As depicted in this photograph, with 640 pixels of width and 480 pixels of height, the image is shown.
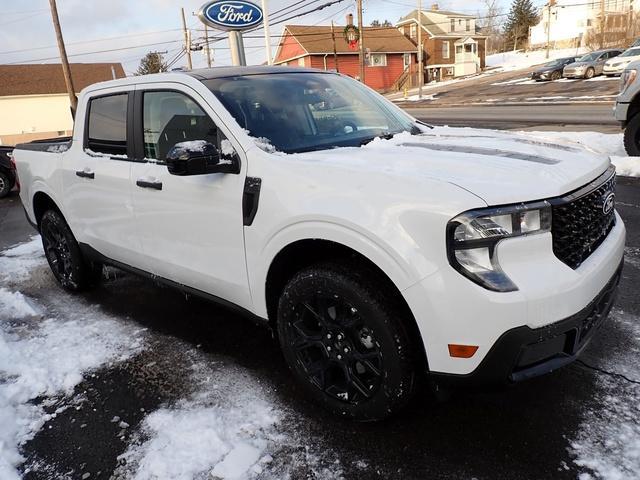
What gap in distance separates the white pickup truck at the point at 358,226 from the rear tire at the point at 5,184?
9641 millimetres

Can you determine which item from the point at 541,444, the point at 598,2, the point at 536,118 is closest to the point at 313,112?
the point at 541,444

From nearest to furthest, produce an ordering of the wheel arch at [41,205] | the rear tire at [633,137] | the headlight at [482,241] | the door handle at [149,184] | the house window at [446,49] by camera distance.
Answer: the headlight at [482,241], the door handle at [149,184], the wheel arch at [41,205], the rear tire at [633,137], the house window at [446,49]

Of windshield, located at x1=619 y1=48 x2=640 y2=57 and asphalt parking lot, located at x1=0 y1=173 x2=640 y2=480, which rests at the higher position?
windshield, located at x1=619 y1=48 x2=640 y2=57

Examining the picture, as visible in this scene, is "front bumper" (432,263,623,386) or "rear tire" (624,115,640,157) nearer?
"front bumper" (432,263,623,386)

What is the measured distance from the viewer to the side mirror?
2.76m

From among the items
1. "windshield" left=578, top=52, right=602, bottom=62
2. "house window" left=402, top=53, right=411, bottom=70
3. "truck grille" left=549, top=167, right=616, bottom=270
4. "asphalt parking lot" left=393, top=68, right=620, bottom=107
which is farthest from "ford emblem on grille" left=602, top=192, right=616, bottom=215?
"house window" left=402, top=53, right=411, bottom=70

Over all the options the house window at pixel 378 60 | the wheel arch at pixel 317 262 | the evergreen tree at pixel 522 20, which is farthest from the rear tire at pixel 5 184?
the evergreen tree at pixel 522 20

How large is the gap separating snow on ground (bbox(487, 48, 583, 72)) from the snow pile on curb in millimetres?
54778

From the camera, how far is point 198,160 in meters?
2.78

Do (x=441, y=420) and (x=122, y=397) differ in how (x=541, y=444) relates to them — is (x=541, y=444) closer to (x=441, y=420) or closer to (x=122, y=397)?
(x=441, y=420)

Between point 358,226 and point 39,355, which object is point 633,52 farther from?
point 39,355

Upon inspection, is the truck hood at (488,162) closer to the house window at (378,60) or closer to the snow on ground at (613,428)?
the snow on ground at (613,428)

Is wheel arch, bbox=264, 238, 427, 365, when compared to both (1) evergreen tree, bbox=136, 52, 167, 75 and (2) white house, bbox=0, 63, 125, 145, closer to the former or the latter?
(2) white house, bbox=0, 63, 125, 145

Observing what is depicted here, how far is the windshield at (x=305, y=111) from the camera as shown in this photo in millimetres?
3107
